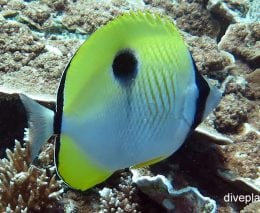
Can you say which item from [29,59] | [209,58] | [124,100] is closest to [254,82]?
[209,58]

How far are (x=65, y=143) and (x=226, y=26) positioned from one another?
501 cm

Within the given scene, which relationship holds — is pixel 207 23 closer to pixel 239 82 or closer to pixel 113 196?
pixel 239 82

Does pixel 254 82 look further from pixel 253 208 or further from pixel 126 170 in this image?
pixel 126 170

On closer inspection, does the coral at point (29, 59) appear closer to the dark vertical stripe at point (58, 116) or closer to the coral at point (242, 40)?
the coral at point (242, 40)

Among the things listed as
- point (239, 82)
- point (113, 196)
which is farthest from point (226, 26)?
point (113, 196)

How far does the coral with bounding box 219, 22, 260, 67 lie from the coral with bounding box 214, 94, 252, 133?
113 cm

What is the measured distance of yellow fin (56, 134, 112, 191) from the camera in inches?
44.0

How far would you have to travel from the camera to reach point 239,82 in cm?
425

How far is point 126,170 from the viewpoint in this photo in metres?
3.17

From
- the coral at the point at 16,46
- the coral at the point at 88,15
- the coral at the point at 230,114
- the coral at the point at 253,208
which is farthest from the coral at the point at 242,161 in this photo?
the coral at the point at 16,46

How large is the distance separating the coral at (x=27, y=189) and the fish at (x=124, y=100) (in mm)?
1859

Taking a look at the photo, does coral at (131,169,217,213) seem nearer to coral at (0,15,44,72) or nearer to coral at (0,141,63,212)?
coral at (0,141,63,212)

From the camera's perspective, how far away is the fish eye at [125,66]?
1.09 meters

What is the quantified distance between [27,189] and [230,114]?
2222 millimetres
